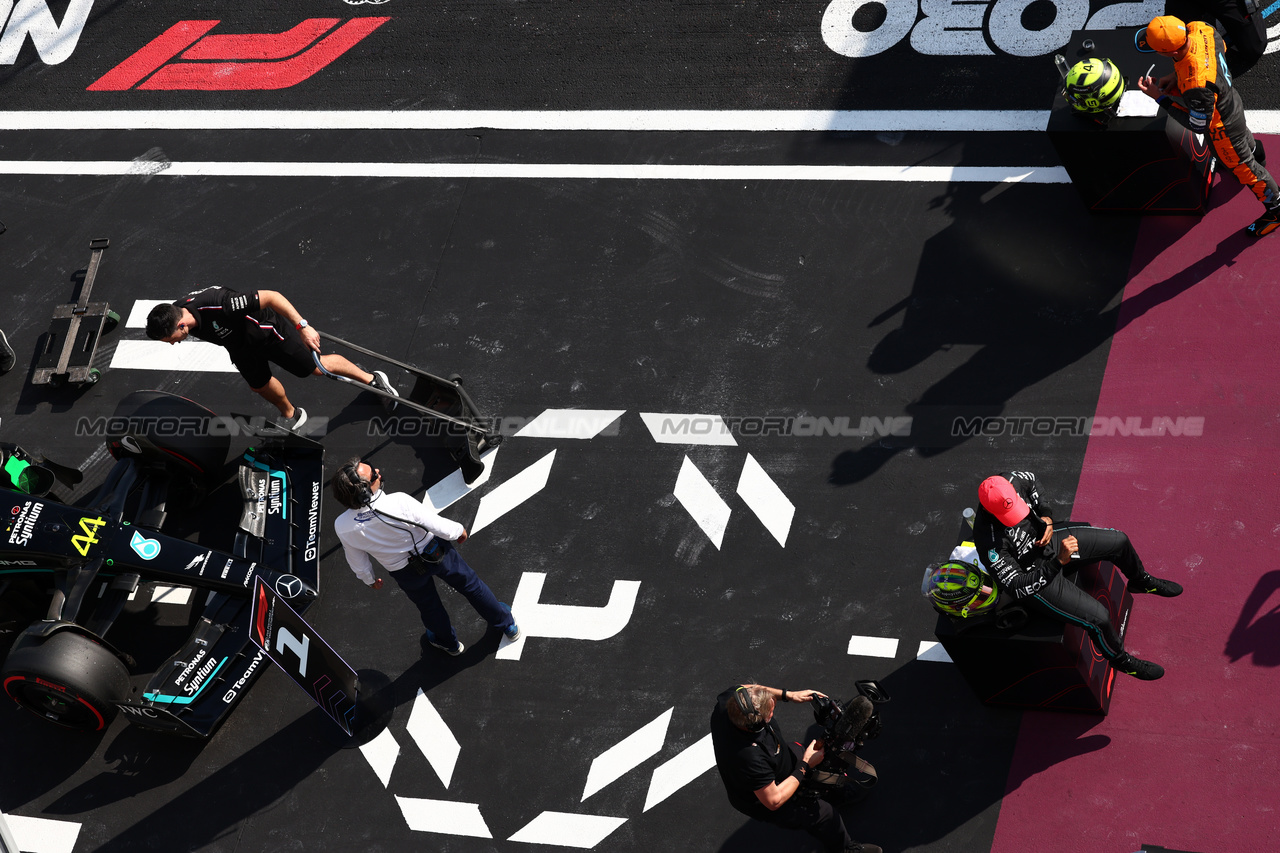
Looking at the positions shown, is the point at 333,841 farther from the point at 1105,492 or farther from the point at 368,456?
the point at 1105,492

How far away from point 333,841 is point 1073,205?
7384mm

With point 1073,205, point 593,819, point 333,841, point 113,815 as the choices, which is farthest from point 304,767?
point 1073,205

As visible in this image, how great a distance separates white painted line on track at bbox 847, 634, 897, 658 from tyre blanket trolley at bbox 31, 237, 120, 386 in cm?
693

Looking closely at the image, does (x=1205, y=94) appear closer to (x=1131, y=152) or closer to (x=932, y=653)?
(x=1131, y=152)

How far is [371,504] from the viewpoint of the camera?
20.9ft

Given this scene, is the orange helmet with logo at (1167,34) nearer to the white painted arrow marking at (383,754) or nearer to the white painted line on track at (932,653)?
the white painted line on track at (932,653)

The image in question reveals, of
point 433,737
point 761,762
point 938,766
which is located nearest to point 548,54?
point 433,737

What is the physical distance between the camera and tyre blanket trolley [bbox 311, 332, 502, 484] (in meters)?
8.18

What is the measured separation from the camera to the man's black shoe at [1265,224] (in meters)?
8.10

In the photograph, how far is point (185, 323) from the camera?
7.82m

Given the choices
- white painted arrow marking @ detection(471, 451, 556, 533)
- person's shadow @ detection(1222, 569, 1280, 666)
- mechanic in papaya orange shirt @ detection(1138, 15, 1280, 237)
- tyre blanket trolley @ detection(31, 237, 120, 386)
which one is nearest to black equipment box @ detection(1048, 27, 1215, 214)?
mechanic in papaya orange shirt @ detection(1138, 15, 1280, 237)

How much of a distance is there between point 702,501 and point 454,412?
6.82 feet

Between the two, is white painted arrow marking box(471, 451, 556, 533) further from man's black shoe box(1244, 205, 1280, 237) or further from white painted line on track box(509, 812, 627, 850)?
man's black shoe box(1244, 205, 1280, 237)

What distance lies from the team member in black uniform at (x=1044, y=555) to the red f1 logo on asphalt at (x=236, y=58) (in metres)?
8.67
